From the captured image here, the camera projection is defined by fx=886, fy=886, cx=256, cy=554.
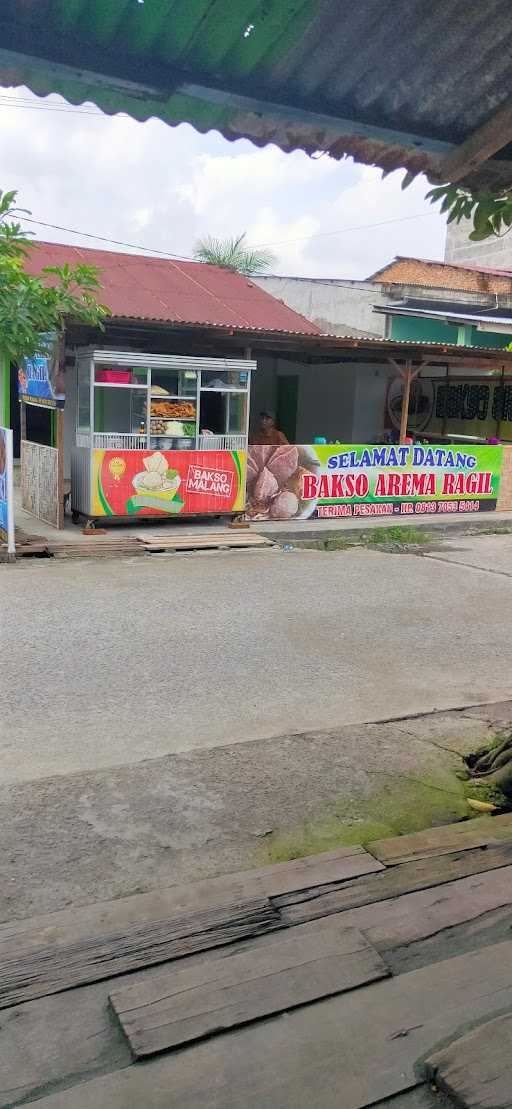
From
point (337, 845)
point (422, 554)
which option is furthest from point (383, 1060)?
point (422, 554)

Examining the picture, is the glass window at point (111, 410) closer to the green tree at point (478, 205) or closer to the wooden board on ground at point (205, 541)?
the wooden board on ground at point (205, 541)

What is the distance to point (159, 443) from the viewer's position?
1296 cm

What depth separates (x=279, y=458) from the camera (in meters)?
14.4

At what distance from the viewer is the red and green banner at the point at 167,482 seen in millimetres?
12523

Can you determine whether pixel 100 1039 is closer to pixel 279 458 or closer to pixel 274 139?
pixel 274 139

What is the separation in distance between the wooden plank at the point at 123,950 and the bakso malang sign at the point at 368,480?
11335mm

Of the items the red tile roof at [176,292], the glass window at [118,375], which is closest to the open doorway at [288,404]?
the red tile roof at [176,292]

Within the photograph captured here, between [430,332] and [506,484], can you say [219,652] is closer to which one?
[506,484]

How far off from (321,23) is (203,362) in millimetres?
10353

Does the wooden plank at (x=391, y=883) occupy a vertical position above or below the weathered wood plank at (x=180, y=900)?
above

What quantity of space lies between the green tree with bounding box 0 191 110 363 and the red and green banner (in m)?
2.04

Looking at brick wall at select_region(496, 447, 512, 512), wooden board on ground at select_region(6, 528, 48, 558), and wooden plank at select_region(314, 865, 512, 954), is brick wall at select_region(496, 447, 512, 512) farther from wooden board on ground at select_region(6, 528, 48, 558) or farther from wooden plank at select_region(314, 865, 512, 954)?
wooden plank at select_region(314, 865, 512, 954)

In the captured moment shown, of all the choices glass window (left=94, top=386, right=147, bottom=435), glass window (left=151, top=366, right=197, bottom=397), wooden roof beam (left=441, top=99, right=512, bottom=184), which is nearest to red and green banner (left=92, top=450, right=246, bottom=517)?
glass window (left=151, top=366, right=197, bottom=397)

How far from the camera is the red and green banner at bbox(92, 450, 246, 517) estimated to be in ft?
41.1
